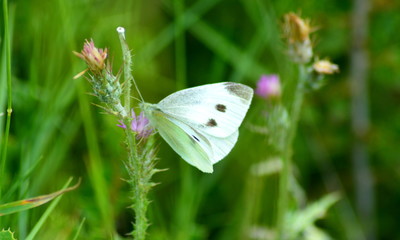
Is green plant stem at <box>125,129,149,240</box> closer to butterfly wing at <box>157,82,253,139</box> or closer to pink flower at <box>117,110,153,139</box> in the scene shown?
pink flower at <box>117,110,153,139</box>

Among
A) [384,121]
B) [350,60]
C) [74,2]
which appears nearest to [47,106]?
[74,2]

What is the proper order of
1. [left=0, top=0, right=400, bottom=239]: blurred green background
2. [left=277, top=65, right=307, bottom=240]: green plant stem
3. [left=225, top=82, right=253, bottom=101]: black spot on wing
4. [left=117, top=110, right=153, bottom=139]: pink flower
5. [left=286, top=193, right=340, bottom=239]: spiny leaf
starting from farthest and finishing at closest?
[left=286, top=193, right=340, bottom=239]: spiny leaf < [left=0, top=0, right=400, bottom=239]: blurred green background < [left=277, top=65, right=307, bottom=240]: green plant stem < [left=225, top=82, right=253, bottom=101]: black spot on wing < [left=117, top=110, right=153, bottom=139]: pink flower

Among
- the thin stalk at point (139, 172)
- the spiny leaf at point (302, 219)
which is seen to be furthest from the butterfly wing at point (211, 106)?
the spiny leaf at point (302, 219)

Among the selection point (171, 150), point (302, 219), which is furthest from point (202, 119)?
point (171, 150)

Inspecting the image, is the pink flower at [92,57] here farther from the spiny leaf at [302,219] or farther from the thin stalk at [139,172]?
the spiny leaf at [302,219]

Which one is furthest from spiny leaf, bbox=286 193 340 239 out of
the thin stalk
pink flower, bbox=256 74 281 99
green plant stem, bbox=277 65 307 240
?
the thin stalk

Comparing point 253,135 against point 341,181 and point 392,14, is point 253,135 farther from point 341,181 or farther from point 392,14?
point 392,14

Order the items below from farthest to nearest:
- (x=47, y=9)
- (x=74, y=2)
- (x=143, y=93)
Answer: (x=143, y=93) → (x=47, y=9) → (x=74, y=2)

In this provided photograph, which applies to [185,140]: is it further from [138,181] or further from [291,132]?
[291,132]
